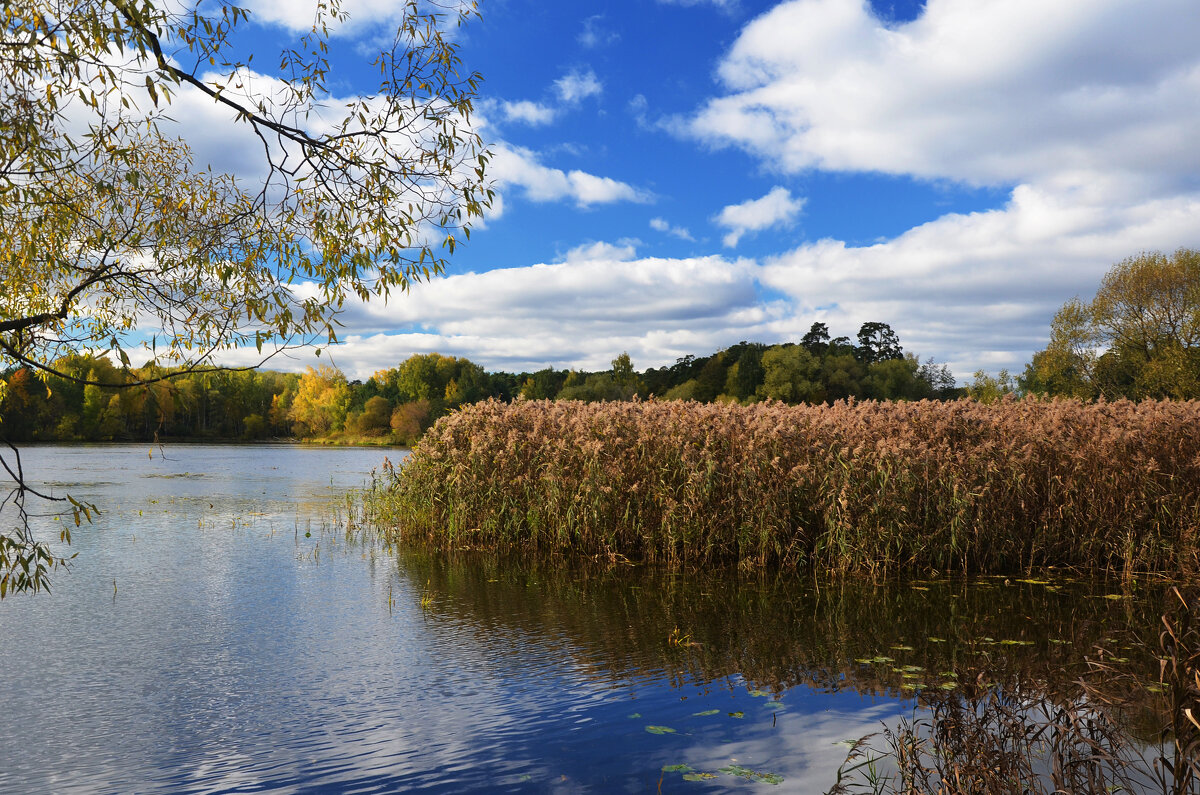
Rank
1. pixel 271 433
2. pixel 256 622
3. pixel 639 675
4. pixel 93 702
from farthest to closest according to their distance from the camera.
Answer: pixel 271 433
pixel 256 622
pixel 639 675
pixel 93 702

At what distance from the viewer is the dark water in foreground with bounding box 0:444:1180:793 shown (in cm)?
533

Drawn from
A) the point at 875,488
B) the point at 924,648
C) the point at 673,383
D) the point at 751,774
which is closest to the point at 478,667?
the point at 751,774

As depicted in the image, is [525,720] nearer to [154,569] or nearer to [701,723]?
[701,723]

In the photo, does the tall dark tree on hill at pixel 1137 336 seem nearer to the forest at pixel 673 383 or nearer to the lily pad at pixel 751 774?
the forest at pixel 673 383

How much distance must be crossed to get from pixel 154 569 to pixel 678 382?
7122cm

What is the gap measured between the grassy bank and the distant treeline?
43843 millimetres

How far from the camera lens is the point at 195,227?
8.08m

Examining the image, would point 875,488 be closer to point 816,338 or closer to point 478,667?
point 478,667

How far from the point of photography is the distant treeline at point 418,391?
6556 cm

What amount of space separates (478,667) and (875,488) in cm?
670

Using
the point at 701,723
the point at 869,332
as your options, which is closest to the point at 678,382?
the point at 869,332

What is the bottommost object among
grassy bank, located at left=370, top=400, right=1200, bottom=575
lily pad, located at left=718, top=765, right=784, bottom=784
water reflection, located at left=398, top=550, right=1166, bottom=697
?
water reflection, located at left=398, top=550, right=1166, bottom=697

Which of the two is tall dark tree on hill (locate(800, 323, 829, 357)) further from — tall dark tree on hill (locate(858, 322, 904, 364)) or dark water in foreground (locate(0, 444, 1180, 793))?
dark water in foreground (locate(0, 444, 1180, 793))

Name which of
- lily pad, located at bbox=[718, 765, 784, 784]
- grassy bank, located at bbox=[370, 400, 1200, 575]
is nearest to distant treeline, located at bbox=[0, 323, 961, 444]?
grassy bank, located at bbox=[370, 400, 1200, 575]
